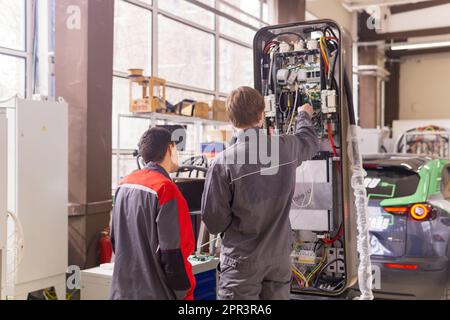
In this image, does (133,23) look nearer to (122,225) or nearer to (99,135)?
(99,135)

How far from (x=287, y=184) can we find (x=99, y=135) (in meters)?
2.43

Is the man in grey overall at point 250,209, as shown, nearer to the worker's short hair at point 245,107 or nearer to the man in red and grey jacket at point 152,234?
the worker's short hair at point 245,107

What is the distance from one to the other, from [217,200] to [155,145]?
1.25ft

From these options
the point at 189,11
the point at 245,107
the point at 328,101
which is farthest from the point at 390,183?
the point at 189,11

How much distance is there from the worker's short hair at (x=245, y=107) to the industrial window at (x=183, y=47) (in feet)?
10.8

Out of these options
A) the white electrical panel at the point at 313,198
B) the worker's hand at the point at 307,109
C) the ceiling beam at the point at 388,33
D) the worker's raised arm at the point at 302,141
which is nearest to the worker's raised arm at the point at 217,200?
the worker's raised arm at the point at 302,141

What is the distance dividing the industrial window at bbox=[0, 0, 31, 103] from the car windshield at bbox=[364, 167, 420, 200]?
3.13 m

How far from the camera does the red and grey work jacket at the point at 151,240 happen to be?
2.22m

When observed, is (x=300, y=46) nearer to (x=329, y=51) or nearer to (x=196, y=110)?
(x=329, y=51)

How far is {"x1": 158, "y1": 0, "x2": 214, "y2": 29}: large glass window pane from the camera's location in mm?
6441

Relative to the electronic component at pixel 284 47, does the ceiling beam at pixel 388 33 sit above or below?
above

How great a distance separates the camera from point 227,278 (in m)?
2.37

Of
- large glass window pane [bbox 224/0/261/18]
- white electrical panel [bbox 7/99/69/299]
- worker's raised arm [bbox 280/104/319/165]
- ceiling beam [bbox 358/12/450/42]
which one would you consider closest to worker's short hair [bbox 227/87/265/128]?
worker's raised arm [bbox 280/104/319/165]

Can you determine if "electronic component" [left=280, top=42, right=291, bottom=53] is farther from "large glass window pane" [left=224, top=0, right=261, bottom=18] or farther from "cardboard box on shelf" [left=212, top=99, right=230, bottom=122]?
"large glass window pane" [left=224, top=0, right=261, bottom=18]
